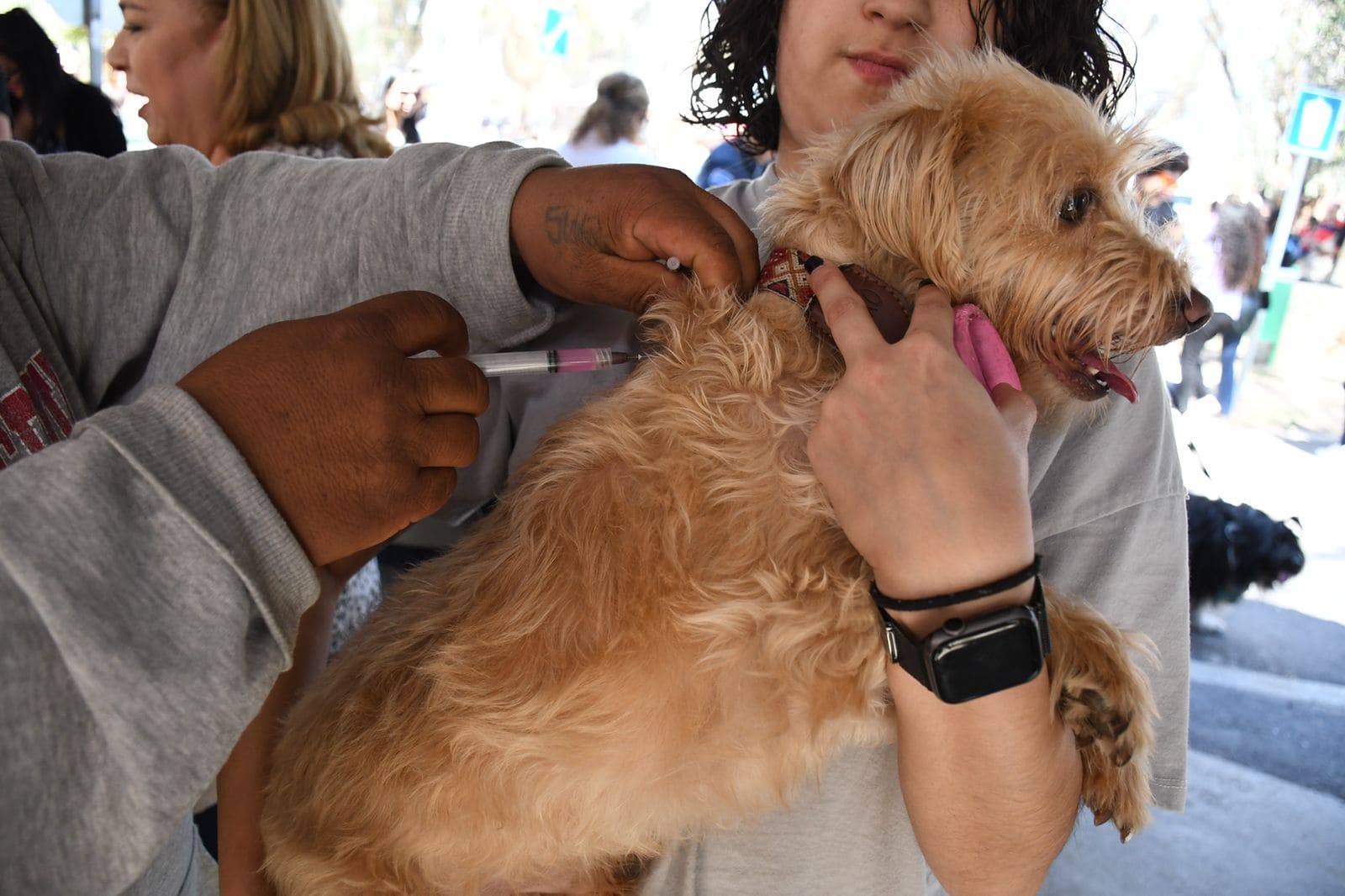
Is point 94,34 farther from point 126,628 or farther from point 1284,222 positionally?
point 1284,222

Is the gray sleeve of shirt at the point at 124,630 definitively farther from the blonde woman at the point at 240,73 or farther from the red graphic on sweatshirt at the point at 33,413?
the blonde woman at the point at 240,73

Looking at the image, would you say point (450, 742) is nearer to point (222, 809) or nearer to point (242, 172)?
point (222, 809)

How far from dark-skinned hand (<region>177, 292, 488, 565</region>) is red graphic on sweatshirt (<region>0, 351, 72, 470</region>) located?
0.53m

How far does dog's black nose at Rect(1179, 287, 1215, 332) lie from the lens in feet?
4.40

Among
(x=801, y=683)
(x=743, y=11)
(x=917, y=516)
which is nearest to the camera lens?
(x=917, y=516)

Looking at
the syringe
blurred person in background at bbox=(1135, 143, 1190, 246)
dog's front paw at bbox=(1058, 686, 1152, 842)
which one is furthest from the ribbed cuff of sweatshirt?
blurred person in background at bbox=(1135, 143, 1190, 246)

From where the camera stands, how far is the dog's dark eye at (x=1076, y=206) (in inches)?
53.1

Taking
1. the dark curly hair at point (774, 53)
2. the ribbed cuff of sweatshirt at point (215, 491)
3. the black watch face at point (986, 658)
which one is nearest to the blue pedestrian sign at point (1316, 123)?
the dark curly hair at point (774, 53)

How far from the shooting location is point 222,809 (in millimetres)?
1450

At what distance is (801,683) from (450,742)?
527 mm

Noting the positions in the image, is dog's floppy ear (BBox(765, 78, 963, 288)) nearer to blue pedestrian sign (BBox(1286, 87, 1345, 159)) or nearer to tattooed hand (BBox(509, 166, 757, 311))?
tattooed hand (BBox(509, 166, 757, 311))

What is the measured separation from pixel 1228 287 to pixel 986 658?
5.01 meters

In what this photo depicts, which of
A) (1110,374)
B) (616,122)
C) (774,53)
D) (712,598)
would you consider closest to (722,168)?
(616,122)

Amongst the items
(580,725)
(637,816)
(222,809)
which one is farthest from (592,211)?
(222,809)
